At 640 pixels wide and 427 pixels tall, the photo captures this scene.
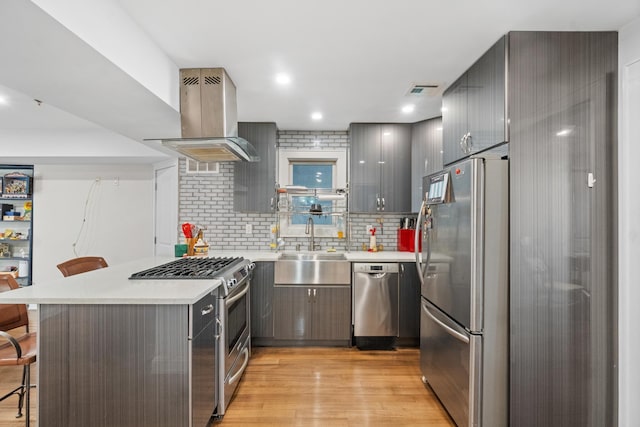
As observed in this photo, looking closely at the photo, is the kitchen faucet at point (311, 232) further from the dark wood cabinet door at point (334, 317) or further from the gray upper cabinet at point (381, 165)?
the dark wood cabinet door at point (334, 317)

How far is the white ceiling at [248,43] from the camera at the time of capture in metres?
1.53

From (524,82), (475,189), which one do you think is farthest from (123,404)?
(524,82)

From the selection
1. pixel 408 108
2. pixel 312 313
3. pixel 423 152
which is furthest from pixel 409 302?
pixel 408 108

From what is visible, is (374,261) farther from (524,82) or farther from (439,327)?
(524,82)

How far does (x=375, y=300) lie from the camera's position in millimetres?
3305

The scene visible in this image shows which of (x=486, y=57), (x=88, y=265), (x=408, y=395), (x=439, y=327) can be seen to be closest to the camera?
(x=486, y=57)

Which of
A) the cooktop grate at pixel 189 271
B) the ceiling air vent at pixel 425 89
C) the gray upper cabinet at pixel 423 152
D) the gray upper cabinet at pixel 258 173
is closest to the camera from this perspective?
the cooktop grate at pixel 189 271

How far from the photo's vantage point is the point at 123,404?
1.64 m

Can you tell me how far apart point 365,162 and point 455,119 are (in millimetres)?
1421

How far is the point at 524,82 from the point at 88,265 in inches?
144

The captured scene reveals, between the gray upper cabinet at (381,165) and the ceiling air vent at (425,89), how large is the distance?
88 cm

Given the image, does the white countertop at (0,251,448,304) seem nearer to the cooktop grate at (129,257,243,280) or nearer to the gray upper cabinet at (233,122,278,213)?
the cooktop grate at (129,257,243,280)

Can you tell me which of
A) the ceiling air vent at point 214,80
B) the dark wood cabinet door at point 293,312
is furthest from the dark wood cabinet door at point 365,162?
the ceiling air vent at point 214,80

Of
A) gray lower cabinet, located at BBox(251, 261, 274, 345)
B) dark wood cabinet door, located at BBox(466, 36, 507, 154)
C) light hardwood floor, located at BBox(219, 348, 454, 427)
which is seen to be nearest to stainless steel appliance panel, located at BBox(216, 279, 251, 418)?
light hardwood floor, located at BBox(219, 348, 454, 427)
